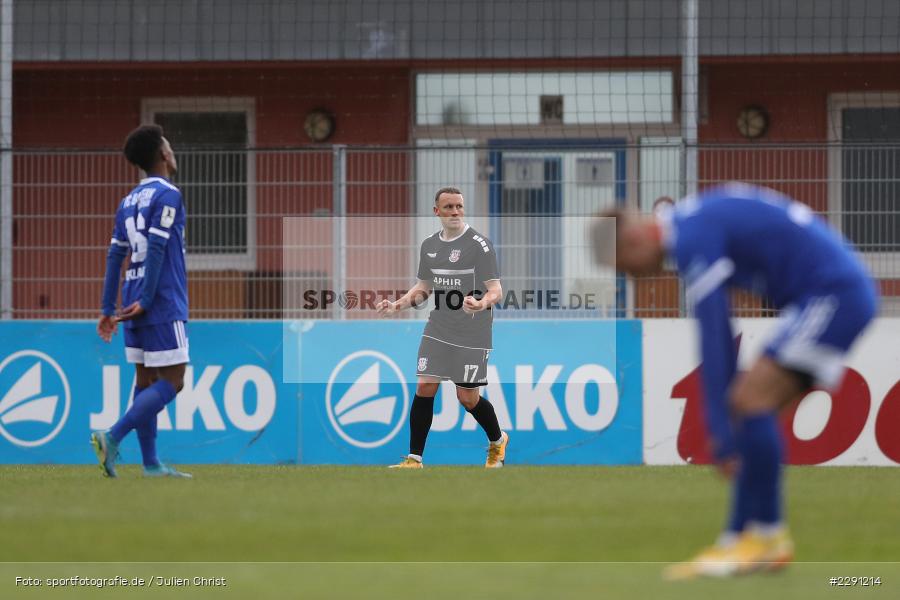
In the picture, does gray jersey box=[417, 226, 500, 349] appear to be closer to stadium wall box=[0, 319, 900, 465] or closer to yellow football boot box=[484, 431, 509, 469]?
yellow football boot box=[484, 431, 509, 469]

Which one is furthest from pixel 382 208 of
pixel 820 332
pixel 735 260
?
pixel 820 332

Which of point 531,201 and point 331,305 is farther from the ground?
point 531,201

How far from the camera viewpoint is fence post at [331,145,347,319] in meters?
12.9

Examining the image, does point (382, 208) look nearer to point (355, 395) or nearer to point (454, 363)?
point (355, 395)

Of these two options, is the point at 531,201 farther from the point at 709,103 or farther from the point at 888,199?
the point at 709,103

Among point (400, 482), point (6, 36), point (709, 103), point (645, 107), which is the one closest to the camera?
point (400, 482)

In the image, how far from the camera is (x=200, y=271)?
48.0 feet

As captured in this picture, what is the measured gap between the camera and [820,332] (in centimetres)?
508

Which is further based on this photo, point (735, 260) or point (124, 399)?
point (124, 399)

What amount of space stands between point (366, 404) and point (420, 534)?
6198 mm

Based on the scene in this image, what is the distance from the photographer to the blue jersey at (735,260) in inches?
200

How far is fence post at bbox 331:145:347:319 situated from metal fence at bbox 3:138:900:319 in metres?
0.01

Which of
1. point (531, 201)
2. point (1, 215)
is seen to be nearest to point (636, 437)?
point (531, 201)

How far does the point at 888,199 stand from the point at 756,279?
25.8 ft
